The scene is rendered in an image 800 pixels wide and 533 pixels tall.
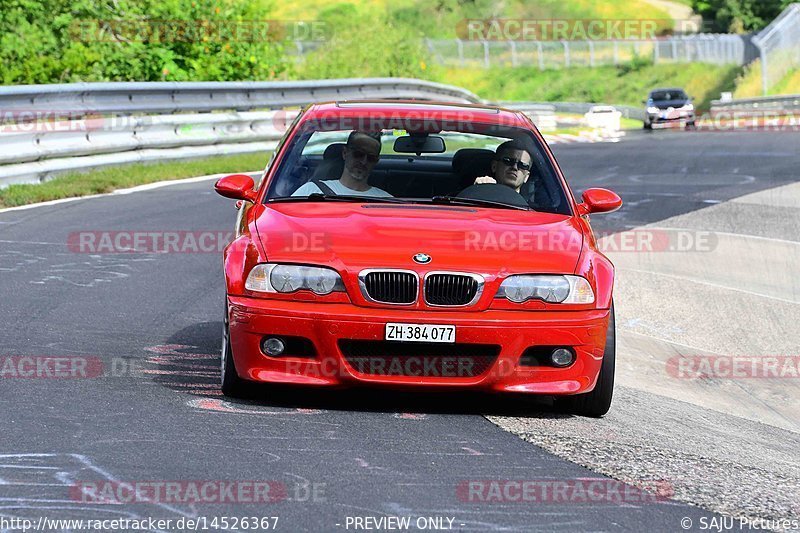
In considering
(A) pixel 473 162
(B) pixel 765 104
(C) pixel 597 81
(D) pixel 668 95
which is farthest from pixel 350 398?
(C) pixel 597 81

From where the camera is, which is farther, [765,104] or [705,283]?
[765,104]

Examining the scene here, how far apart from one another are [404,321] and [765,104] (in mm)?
42740

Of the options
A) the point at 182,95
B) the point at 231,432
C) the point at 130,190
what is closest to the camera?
the point at 231,432

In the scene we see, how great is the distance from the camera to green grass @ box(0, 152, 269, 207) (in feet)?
48.8

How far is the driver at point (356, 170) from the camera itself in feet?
24.2

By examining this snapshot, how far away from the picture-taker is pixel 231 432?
5797 millimetres

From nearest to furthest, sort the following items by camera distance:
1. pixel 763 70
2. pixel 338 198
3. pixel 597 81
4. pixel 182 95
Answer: pixel 338 198 < pixel 182 95 < pixel 763 70 < pixel 597 81

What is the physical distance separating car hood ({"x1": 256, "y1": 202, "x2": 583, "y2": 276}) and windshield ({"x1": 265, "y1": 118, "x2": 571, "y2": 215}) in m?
0.24

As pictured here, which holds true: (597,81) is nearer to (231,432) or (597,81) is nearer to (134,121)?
(134,121)

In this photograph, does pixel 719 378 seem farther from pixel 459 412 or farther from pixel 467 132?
pixel 459 412

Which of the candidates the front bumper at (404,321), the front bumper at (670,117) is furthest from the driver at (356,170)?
the front bumper at (670,117)

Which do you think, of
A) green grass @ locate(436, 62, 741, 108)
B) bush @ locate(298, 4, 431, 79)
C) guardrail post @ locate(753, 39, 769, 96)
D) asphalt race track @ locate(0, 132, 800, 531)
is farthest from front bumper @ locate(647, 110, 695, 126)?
asphalt race track @ locate(0, 132, 800, 531)

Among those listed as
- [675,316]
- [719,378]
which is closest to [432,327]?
[719,378]

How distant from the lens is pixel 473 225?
22.3ft
